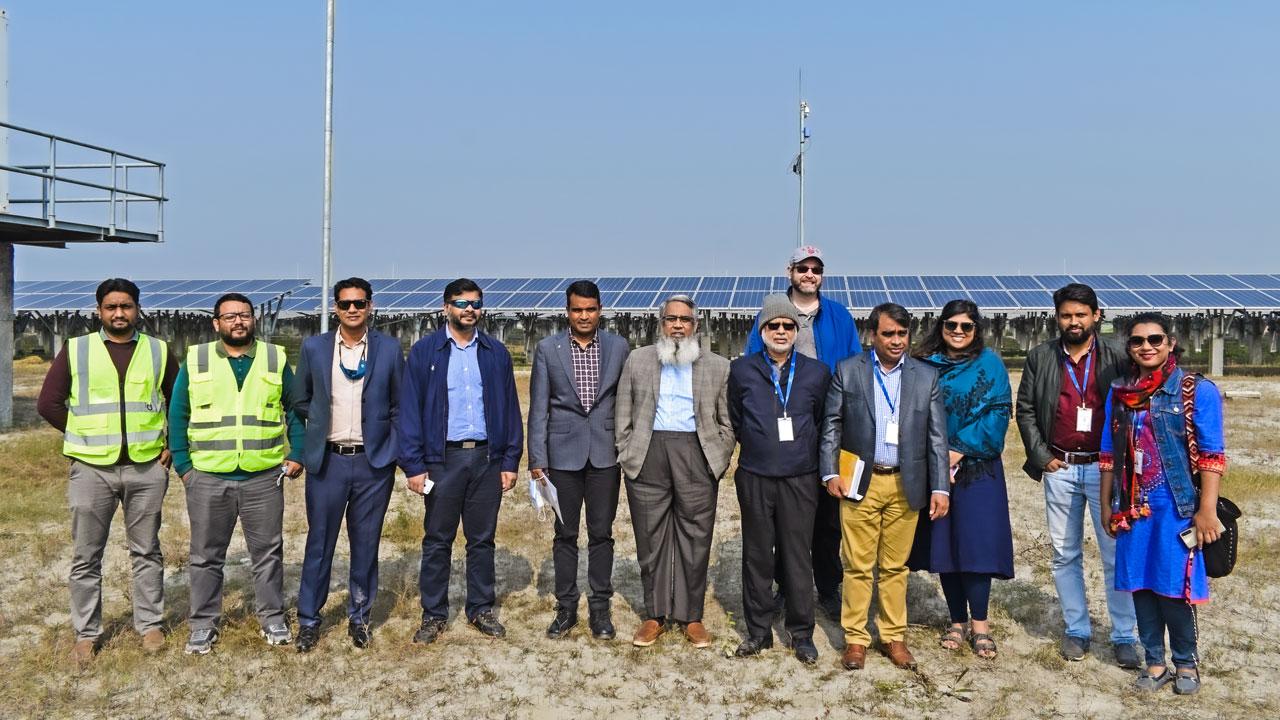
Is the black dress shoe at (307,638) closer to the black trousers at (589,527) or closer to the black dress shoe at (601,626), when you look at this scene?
the black trousers at (589,527)

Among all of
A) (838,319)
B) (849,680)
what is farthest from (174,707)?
(838,319)

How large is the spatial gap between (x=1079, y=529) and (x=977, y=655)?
35.5 inches

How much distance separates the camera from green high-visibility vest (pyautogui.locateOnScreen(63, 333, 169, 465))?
4.80 meters

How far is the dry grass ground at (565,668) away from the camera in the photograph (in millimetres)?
4367

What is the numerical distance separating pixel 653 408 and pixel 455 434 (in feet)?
3.70

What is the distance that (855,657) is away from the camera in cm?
484

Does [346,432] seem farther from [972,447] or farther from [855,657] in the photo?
[972,447]

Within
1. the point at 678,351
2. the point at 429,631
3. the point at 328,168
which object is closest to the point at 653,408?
the point at 678,351

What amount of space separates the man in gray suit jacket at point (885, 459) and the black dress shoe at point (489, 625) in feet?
6.62

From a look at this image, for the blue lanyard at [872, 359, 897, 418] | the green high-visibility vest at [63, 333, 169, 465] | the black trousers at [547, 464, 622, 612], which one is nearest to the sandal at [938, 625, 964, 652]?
the blue lanyard at [872, 359, 897, 418]

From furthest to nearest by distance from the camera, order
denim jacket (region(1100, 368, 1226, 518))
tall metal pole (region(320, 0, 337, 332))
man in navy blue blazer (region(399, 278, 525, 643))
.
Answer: tall metal pole (region(320, 0, 337, 332)) → man in navy blue blazer (region(399, 278, 525, 643)) → denim jacket (region(1100, 368, 1226, 518))

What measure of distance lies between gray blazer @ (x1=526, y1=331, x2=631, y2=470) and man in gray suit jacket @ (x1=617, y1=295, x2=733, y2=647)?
0.29 feet

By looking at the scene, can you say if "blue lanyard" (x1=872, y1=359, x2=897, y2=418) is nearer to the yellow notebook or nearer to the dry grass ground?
the yellow notebook

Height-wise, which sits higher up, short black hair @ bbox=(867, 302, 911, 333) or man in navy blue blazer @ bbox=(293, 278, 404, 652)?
short black hair @ bbox=(867, 302, 911, 333)
